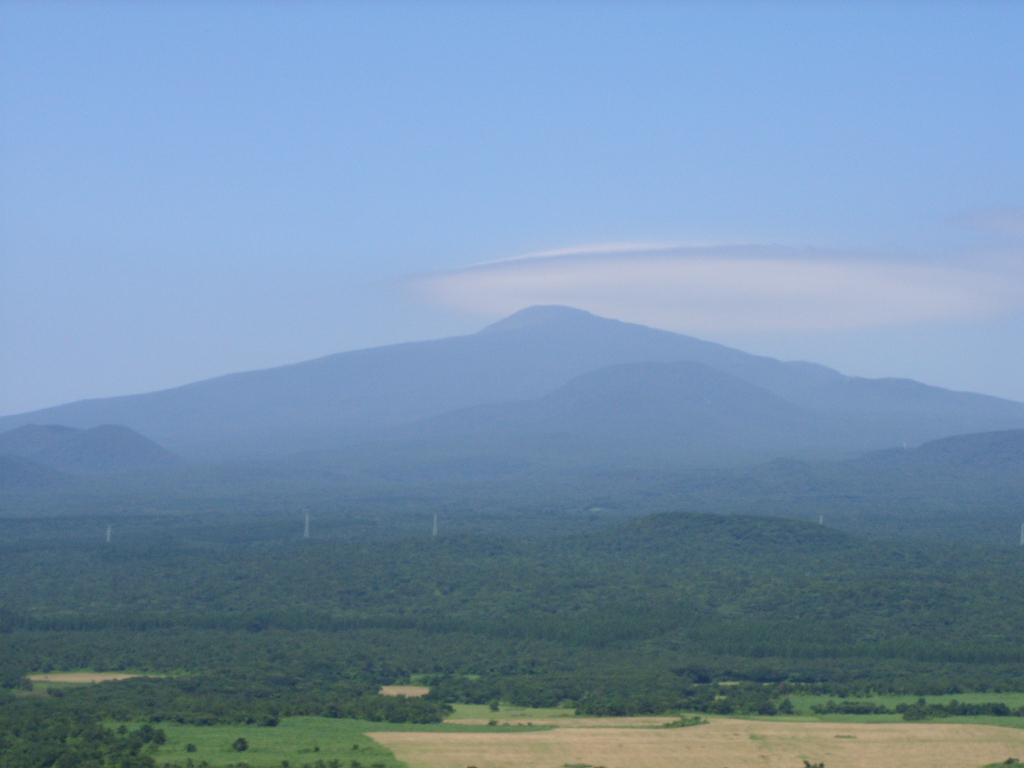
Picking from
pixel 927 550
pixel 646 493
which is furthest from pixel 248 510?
pixel 927 550

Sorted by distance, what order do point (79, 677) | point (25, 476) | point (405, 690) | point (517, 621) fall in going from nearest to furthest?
point (405, 690), point (79, 677), point (517, 621), point (25, 476)

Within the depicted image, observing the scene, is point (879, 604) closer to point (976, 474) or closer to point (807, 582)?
point (807, 582)

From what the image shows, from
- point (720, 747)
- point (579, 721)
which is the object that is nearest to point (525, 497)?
point (579, 721)

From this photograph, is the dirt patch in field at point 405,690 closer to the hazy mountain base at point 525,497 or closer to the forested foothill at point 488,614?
the forested foothill at point 488,614

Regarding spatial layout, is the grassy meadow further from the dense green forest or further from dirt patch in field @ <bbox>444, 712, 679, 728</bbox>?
the dense green forest

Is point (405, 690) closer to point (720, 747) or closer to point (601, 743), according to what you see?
point (601, 743)

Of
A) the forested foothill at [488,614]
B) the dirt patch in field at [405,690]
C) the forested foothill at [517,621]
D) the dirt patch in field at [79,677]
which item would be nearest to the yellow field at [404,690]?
the dirt patch in field at [405,690]
